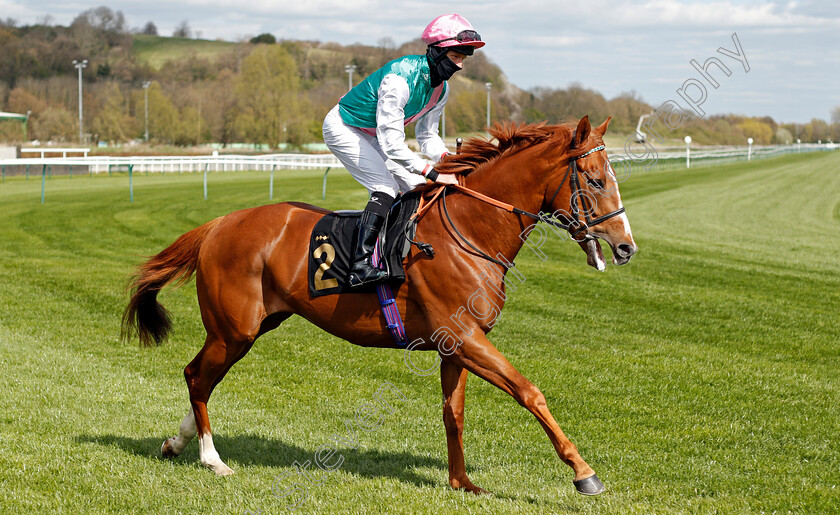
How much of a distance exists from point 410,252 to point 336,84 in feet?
384

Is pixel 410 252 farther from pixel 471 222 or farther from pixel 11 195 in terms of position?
pixel 11 195

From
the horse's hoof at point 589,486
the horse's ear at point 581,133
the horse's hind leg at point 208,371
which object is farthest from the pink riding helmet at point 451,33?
the horse's hoof at point 589,486

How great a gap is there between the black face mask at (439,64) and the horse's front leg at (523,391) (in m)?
1.45

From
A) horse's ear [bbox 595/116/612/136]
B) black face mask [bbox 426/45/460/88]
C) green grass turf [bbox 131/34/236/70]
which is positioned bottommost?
horse's ear [bbox 595/116/612/136]

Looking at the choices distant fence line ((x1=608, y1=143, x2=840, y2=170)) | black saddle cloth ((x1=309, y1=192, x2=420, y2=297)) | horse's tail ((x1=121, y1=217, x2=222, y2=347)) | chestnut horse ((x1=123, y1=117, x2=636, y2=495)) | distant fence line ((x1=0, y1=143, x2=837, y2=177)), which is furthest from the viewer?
distant fence line ((x1=608, y1=143, x2=840, y2=170))

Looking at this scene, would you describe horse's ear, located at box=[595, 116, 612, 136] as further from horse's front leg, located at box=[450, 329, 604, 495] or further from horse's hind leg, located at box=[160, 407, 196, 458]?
horse's hind leg, located at box=[160, 407, 196, 458]

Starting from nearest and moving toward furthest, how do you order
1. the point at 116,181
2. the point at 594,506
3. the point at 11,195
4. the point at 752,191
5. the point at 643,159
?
1. the point at 594,506
2. the point at 643,159
3. the point at 11,195
4. the point at 752,191
5. the point at 116,181

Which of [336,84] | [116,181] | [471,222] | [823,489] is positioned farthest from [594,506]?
[336,84]

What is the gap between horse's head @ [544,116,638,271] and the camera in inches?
162

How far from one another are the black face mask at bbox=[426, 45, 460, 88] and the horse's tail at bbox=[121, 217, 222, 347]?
1.76 m

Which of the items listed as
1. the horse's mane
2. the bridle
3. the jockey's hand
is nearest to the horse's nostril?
the bridle

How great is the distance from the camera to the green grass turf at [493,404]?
4328 millimetres

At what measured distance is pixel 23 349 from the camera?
7445 mm

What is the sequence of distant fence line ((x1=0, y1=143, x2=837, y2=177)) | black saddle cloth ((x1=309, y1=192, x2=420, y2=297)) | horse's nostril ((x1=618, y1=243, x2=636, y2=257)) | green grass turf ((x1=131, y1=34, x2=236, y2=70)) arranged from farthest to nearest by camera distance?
green grass turf ((x1=131, y1=34, x2=236, y2=70)) < distant fence line ((x1=0, y1=143, x2=837, y2=177)) < black saddle cloth ((x1=309, y1=192, x2=420, y2=297)) < horse's nostril ((x1=618, y1=243, x2=636, y2=257))
